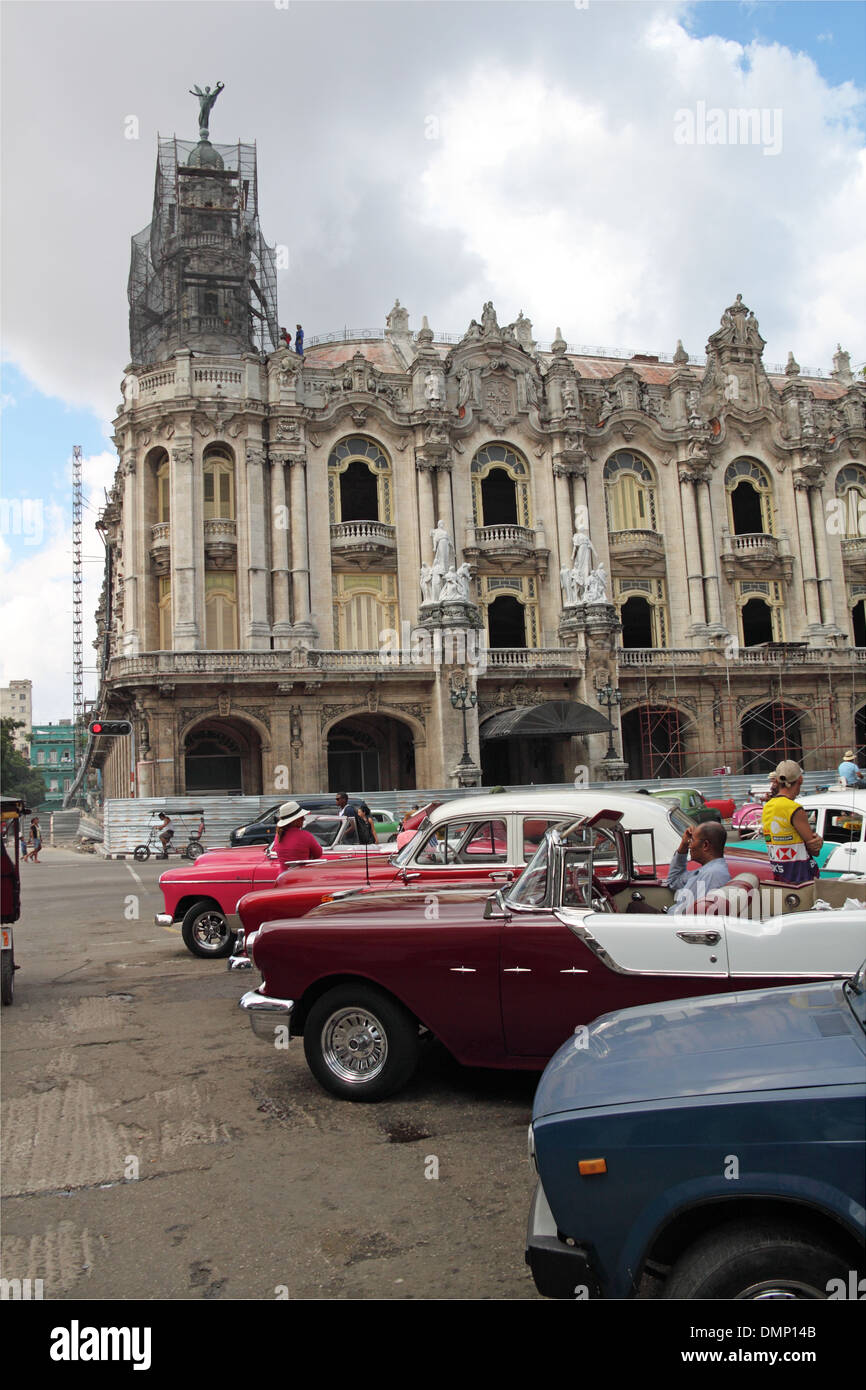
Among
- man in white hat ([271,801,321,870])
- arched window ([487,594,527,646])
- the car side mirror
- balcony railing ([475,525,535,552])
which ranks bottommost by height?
the car side mirror

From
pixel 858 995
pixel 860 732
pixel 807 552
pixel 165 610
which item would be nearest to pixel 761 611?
pixel 807 552

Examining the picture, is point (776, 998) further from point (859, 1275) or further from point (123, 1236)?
point (123, 1236)

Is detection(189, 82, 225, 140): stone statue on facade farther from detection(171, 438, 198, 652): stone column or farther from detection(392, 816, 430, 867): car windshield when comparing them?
detection(392, 816, 430, 867): car windshield

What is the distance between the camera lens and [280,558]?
116ft

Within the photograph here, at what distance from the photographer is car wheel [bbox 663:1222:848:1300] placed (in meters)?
2.68

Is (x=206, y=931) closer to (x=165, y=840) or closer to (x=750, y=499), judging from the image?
(x=165, y=840)

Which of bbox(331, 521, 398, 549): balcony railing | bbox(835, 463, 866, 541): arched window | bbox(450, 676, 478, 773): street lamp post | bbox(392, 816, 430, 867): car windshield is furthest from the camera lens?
bbox(835, 463, 866, 541): arched window

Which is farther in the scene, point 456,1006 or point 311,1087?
point 311,1087

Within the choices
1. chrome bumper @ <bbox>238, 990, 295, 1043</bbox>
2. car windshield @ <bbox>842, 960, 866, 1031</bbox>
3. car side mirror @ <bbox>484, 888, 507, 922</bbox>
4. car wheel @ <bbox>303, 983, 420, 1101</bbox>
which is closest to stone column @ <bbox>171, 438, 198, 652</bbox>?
chrome bumper @ <bbox>238, 990, 295, 1043</bbox>

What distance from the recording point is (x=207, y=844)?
1125 inches

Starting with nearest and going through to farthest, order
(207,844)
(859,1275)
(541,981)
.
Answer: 1. (859,1275)
2. (541,981)
3. (207,844)

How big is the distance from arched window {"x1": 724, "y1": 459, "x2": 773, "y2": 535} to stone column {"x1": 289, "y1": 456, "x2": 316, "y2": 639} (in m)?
18.7
